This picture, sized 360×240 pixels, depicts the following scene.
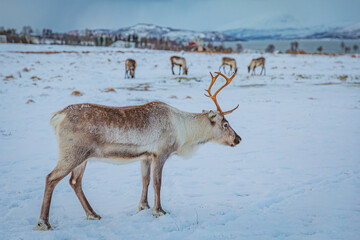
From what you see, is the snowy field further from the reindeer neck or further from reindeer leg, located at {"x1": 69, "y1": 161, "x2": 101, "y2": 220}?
the reindeer neck

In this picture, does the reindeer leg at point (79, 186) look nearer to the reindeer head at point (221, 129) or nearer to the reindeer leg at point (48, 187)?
the reindeer leg at point (48, 187)

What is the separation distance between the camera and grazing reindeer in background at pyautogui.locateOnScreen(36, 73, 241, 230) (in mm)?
3441

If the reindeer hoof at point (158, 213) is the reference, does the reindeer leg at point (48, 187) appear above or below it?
above

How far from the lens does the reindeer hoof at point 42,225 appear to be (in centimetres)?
340

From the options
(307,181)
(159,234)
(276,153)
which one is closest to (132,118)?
(159,234)

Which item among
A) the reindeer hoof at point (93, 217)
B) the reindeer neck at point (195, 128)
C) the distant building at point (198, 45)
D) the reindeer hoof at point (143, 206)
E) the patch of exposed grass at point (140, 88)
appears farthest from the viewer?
the distant building at point (198, 45)

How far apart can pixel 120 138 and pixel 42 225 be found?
1.23m

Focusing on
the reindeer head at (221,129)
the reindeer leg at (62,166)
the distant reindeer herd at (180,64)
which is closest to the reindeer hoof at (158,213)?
the reindeer leg at (62,166)

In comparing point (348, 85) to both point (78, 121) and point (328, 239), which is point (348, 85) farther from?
point (78, 121)

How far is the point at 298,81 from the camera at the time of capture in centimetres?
1891

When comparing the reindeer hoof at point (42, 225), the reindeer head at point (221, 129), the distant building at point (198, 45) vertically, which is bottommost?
the reindeer hoof at point (42, 225)

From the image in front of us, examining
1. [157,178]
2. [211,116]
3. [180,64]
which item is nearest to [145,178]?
[157,178]

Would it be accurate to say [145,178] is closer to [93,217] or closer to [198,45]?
[93,217]

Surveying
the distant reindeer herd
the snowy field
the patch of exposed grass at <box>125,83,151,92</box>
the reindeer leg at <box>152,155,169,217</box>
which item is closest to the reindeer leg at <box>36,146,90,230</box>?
the snowy field
